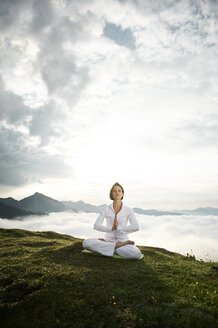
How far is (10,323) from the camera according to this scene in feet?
13.0

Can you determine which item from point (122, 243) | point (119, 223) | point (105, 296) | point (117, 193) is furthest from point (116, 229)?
point (105, 296)

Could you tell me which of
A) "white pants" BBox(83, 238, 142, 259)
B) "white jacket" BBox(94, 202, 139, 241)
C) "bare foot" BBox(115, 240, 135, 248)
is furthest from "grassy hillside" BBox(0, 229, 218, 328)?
"white jacket" BBox(94, 202, 139, 241)

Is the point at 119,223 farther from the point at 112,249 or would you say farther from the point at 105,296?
the point at 105,296

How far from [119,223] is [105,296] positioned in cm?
467

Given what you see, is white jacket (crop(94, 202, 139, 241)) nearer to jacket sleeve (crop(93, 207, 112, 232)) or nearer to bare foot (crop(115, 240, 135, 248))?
jacket sleeve (crop(93, 207, 112, 232))

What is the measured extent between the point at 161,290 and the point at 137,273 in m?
1.46

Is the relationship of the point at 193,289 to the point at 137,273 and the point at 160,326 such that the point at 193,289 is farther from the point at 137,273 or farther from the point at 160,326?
the point at 160,326

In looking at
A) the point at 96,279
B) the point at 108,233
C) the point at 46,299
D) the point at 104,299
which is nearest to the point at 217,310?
the point at 104,299

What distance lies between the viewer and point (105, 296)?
5184 millimetres

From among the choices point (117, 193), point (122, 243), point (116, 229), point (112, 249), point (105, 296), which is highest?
point (117, 193)

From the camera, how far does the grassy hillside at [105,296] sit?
13.6 ft

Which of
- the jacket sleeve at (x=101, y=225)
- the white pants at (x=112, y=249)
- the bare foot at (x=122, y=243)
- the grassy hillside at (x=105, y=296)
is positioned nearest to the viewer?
the grassy hillside at (x=105, y=296)

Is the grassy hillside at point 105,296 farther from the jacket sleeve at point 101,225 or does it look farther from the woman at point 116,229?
the jacket sleeve at point 101,225

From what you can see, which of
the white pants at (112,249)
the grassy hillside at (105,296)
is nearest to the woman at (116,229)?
the white pants at (112,249)
